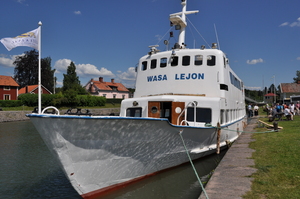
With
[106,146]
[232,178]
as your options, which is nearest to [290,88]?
[232,178]

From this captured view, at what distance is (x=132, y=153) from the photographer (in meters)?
6.93

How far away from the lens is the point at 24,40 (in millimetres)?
6070

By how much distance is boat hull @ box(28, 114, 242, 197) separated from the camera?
5836 millimetres

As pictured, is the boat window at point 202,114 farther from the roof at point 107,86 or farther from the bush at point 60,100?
the roof at point 107,86

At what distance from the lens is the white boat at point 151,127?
19.6 feet

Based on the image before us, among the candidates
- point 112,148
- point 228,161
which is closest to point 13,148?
point 112,148

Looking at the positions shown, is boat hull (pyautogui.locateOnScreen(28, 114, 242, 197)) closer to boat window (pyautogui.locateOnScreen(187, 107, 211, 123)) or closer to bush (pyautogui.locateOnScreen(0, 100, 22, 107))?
boat window (pyautogui.locateOnScreen(187, 107, 211, 123))

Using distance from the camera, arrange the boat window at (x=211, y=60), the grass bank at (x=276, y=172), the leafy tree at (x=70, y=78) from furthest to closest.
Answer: the leafy tree at (x=70, y=78) < the boat window at (x=211, y=60) < the grass bank at (x=276, y=172)


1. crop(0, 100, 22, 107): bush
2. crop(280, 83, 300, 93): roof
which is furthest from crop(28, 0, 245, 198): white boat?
crop(280, 83, 300, 93): roof

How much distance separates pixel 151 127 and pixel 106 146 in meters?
1.28

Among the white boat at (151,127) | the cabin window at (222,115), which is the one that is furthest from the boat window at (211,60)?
the cabin window at (222,115)

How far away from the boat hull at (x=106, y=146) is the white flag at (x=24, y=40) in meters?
1.74

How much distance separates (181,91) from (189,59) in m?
1.43

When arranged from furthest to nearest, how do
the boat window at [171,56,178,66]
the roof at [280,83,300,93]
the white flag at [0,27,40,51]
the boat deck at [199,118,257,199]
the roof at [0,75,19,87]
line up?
the roof at [280,83,300,93] < the roof at [0,75,19,87] < the boat window at [171,56,178,66] < the white flag at [0,27,40,51] < the boat deck at [199,118,257,199]
